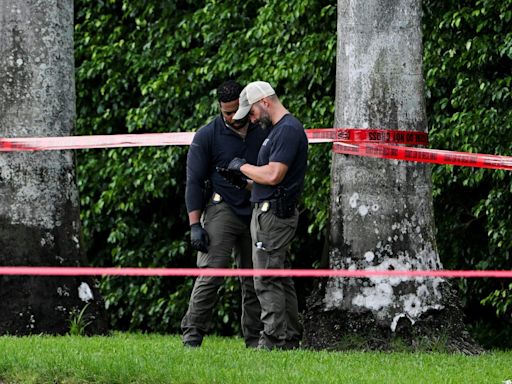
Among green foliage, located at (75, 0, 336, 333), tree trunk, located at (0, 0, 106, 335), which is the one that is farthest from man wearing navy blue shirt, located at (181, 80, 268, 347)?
green foliage, located at (75, 0, 336, 333)

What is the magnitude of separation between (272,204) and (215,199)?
640 millimetres

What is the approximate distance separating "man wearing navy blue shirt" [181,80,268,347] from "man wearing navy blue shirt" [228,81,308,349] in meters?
0.34

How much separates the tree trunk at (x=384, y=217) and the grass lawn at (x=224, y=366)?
0.34 metres

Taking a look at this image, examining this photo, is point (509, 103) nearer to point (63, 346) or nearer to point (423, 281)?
point (423, 281)

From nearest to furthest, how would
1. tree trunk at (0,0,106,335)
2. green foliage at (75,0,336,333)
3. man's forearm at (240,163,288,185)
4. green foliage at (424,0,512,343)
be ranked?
man's forearm at (240,163,288,185), tree trunk at (0,0,106,335), green foliage at (424,0,512,343), green foliage at (75,0,336,333)

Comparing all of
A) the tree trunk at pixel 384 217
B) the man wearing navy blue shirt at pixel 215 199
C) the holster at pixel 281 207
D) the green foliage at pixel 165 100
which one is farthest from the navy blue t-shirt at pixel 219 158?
the green foliage at pixel 165 100

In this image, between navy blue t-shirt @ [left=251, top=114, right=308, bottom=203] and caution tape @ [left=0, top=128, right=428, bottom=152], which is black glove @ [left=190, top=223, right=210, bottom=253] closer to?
navy blue t-shirt @ [left=251, top=114, right=308, bottom=203]

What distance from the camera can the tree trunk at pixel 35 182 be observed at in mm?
10188

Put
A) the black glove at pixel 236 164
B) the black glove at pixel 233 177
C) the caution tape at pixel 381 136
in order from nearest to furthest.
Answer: the black glove at pixel 236 164
the black glove at pixel 233 177
the caution tape at pixel 381 136

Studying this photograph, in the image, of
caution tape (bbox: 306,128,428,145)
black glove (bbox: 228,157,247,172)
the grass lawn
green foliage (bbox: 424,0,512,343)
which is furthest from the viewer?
green foliage (bbox: 424,0,512,343)

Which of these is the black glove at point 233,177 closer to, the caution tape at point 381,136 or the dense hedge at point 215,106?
the caution tape at point 381,136

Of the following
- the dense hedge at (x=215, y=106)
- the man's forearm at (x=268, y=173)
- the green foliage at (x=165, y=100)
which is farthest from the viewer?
the green foliage at (x=165, y=100)

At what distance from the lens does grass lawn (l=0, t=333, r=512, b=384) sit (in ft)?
24.6

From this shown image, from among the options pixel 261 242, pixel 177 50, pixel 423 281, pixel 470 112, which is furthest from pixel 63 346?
pixel 177 50
